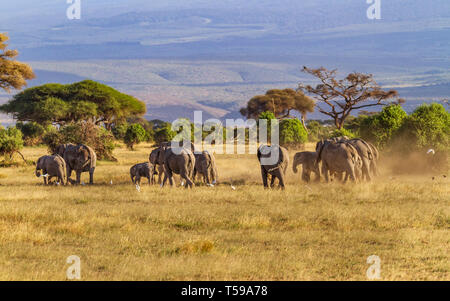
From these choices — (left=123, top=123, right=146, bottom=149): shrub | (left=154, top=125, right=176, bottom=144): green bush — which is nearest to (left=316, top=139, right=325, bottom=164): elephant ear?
(left=154, top=125, right=176, bottom=144): green bush

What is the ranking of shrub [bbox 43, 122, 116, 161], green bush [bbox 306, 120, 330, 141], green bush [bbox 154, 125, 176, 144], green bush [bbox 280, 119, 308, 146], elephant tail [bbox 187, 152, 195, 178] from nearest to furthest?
elephant tail [bbox 187, 152, 195, 178] < shrub [bbox 43, 122, 116, 161] < green bush [bbox 280, 119, 308, 146] < green bush [bbox 154, 125, 176, 144] < green bush [bbox 306, 120, 330, 141]

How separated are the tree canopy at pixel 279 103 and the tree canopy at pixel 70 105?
38.7 feet

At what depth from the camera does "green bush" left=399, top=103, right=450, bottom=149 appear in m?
29.9

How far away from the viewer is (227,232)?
14742mm

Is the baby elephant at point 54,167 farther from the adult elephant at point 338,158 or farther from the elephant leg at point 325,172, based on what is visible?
the elephant leg at point 325,172

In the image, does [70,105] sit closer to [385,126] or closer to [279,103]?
[279,103]

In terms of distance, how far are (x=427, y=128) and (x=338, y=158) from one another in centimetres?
804

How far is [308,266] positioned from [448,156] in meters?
19.8

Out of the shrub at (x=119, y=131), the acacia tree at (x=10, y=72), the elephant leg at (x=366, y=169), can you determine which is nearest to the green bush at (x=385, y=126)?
the elephant leg at (x=366, y=169)

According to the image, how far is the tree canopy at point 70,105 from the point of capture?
5700 centimetres

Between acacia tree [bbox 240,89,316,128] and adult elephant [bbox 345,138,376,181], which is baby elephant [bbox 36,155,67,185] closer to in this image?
adult elephant [bbox 345,138,376,181]

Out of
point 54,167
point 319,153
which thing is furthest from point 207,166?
point 54,167

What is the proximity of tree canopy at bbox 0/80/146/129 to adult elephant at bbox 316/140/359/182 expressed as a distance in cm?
3552
